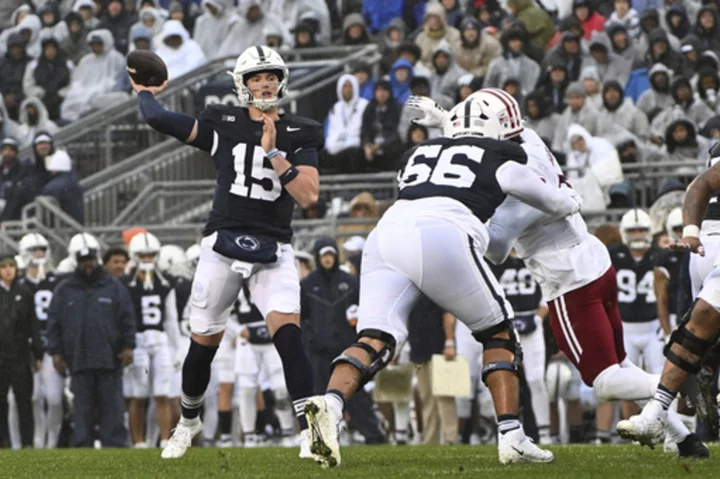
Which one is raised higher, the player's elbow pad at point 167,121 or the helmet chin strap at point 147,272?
the player's elbow pad at point 167,121

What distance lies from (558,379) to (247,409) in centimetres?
278

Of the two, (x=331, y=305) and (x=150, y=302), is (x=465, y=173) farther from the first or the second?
(x=150, y=302)

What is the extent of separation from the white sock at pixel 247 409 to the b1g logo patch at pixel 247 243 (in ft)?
21.3

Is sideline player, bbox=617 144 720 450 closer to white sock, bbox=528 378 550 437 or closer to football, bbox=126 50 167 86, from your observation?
football, bbox=126 50 167 86

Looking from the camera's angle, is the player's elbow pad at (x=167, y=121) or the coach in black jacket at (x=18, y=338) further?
the coach in black jacket at (x=18, y=338)

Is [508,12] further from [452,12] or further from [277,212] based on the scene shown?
[277,212]

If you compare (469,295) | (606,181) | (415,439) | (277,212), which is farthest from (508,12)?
(469,295)

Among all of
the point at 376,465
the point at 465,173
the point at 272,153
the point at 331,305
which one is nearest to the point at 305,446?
the point at 376,465

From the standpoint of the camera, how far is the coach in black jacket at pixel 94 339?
50.6 feet

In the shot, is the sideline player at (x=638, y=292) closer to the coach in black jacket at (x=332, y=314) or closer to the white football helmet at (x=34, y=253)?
the coach in black jacket at (x=332, y=314)

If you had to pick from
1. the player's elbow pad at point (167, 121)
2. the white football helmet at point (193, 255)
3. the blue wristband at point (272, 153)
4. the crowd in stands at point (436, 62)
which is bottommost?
the white football helmet at point (193, 255)

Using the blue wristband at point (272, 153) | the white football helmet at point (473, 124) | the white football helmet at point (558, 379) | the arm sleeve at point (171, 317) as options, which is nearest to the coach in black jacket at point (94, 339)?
the arm sleeve at point (171, 317)

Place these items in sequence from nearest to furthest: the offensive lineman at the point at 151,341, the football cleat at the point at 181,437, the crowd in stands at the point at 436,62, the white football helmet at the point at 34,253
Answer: the football cleat at the point at 181,437
the offensive lineman at the point at 151,341
the white football helmet at the point at 34,253
the crowd in stands at the point at 436,62

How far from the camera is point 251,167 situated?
9617 mm
